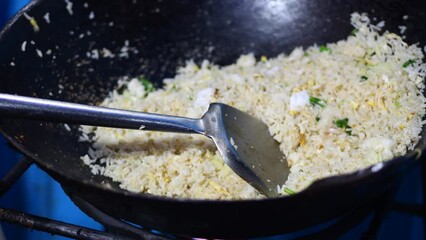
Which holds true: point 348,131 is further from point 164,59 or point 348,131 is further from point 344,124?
point 164,59

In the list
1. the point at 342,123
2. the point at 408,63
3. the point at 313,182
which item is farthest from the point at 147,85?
the point at 313,182

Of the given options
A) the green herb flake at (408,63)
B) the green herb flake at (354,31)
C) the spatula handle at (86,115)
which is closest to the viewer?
the spatula handle at (86,115)

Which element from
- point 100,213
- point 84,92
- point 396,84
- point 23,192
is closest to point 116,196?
point 100,213

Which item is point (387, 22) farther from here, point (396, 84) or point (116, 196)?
point (116, 196)

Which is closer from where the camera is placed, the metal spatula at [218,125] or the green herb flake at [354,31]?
the metal spatula at [218,125]

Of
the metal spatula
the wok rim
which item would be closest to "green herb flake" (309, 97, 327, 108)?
the metal spatula

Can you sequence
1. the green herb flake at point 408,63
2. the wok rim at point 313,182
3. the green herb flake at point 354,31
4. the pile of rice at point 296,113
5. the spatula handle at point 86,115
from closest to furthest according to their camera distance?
the wok rim at point 313,182
the spatula handle at point 86,115
the pile of rice at point 296,113
the green herb flake at point 408,63
the green herb flake at point 354,31

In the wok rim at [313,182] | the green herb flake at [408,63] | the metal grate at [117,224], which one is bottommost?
the metal grate at [117,224]

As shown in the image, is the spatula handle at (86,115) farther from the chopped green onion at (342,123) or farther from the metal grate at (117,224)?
the chopped green onion at (342,123)

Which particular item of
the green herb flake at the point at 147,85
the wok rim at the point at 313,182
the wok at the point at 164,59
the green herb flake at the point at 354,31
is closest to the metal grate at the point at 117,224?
the wok at the point at 164,59
